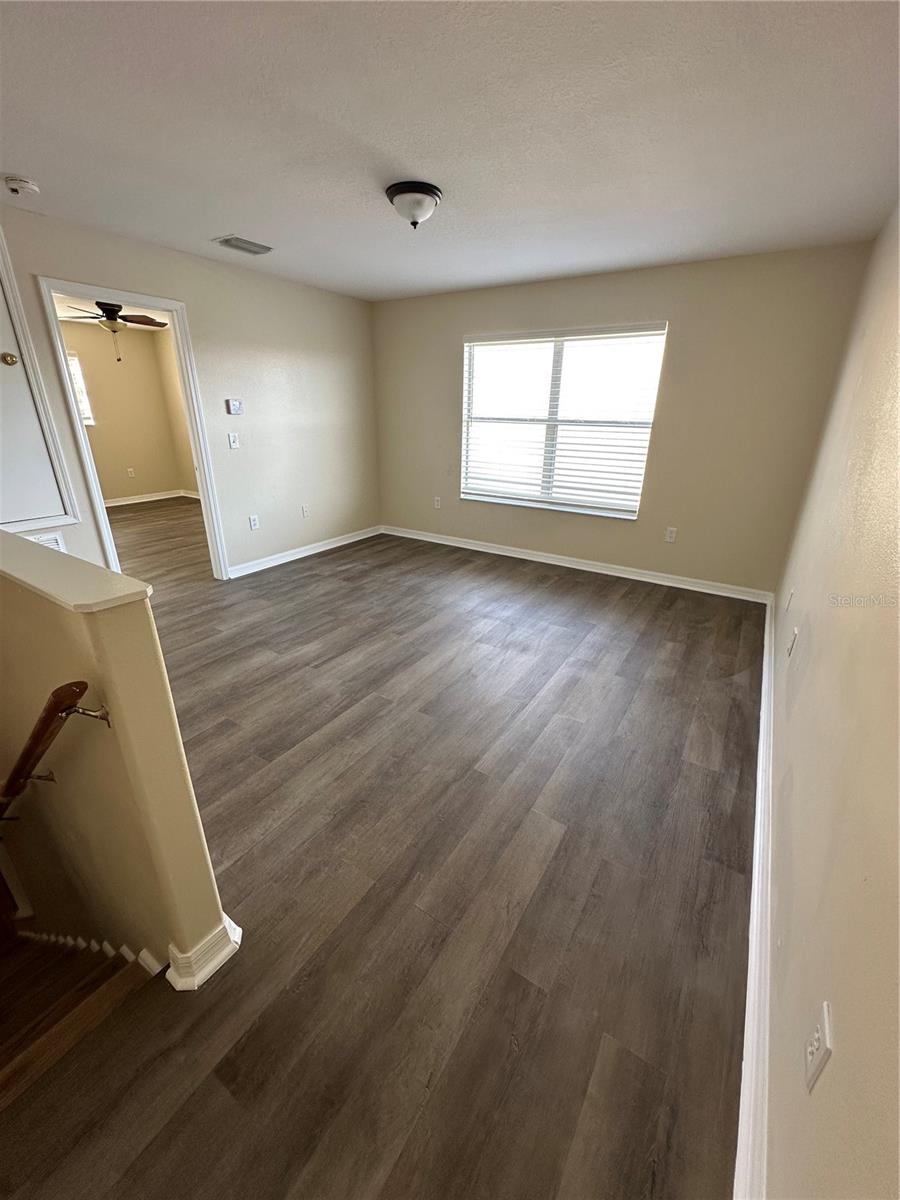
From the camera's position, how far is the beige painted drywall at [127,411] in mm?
6609

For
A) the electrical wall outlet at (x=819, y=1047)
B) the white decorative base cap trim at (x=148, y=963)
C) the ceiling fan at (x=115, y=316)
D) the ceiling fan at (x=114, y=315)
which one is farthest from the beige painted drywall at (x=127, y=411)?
the electrical wall outlet at (x=819, y=1047)

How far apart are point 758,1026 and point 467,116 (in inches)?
117

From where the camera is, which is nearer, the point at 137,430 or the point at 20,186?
the point at 20,186

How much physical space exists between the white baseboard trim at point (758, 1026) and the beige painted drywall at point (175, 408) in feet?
25.2

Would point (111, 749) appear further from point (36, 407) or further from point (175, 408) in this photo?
point (175, 408)

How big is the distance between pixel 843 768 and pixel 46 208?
4.30 m

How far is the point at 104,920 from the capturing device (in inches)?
66.5

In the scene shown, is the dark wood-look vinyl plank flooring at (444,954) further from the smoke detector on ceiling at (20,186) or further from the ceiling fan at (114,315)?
the ceiling fan at (114,315)

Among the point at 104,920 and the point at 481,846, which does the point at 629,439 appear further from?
the point at 104,920

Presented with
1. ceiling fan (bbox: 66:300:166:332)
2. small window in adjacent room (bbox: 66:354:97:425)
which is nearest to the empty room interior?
ceiling fan (bbox: 66:300:166:332)

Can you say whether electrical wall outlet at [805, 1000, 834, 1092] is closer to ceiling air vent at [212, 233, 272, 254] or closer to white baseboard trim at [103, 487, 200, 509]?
ceiling air vent at [212, 233, 272, 254]

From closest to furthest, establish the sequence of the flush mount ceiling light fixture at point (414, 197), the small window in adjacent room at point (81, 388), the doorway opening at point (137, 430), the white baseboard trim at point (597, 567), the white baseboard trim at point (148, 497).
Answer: the flush mount ceiling light fixture at point (414, 197)
the white baseboard trim at point (597, 567)
the doorway opening at point (137, 430)
the small window in adjacent room at point (81, 388)
the white baseboard trim at point (148, 497)

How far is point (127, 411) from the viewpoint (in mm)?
7043

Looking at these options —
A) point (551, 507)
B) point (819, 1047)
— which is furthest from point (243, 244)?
point (819, 1047)
